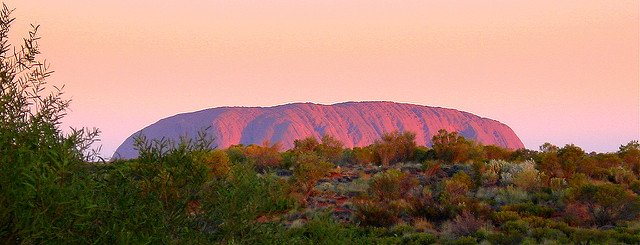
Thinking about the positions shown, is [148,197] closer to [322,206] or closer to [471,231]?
[471,231]

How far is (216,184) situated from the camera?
7207 millimetres

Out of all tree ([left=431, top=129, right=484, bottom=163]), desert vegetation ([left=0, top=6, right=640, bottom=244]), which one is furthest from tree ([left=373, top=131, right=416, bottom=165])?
tree ([left=431, top=129, right=484, bottom=163])

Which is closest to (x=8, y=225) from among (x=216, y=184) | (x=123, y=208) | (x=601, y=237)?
(x=123, y=208)

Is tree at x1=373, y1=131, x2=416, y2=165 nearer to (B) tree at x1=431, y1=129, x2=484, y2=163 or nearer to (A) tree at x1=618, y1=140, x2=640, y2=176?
(B) tree at x1=431, y1=129, x2=484, y2=163

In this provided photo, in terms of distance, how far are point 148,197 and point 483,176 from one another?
24.2 meters

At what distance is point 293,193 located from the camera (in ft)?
85.2

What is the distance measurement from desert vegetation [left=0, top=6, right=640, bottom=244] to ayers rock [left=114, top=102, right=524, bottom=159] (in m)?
114

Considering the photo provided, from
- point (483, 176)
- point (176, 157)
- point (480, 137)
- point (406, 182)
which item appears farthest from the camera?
point (480, 137)

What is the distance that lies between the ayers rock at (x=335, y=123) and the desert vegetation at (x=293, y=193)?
114339 millimetres

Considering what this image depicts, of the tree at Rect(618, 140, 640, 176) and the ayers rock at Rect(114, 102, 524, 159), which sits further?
the ayers rock at Rect(114, 102, 524, 159)

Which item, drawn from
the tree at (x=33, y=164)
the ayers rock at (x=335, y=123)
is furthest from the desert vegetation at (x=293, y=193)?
the ayers rock at (x=335, y=123)

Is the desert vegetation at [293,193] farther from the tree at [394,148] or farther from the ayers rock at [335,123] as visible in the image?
the ayers rock at [335,123]

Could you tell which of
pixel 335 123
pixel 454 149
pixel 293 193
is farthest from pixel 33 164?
pixel 335 123

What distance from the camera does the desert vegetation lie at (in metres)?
4.29
